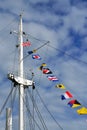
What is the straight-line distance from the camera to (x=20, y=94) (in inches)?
2021

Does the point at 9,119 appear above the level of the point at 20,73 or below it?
below

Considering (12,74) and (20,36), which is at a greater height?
(20,36)

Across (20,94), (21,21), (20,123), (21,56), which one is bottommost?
(20,123)

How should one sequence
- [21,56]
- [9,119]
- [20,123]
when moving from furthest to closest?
[21,56] < [20,123] < [9,119]

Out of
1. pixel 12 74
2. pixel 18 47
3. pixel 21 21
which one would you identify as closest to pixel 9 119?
pixel 12 74

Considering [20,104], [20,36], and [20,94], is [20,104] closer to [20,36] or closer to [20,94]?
[20,94]

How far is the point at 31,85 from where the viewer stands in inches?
2120

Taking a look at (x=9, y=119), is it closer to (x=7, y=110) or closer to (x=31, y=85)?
(x=7, y=110)

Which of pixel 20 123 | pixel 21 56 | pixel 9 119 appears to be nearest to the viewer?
pixel 9 119

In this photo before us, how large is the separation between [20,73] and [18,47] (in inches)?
141

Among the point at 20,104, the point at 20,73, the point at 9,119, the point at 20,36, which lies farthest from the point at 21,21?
the point at 9,119

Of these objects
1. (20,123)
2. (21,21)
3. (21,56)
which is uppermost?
(21,21)

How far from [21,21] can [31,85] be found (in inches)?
332

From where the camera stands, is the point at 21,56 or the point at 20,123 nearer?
the point at 20,123
